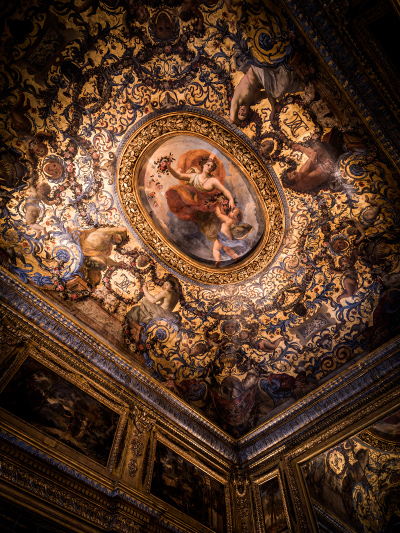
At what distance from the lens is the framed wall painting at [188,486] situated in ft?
22.4

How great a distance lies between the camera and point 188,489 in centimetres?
730

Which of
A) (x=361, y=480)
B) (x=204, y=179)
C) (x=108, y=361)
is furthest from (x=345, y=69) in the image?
(x=361, y=480)

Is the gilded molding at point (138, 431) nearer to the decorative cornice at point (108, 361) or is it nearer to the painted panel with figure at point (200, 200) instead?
the decorative cornice at point (108, 361)

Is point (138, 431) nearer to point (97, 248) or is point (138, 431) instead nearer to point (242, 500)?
point (242, 500)

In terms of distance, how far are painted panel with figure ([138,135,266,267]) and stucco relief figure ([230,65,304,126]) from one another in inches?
41.6

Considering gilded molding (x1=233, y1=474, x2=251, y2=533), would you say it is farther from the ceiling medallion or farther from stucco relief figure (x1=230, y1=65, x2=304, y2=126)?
stucco relief figure (x1=230, y1=65, x2=304, y2=126)

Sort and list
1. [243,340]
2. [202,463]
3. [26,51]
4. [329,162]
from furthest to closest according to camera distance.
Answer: [243,340]
[202,463]
[329,162]
[26,51]

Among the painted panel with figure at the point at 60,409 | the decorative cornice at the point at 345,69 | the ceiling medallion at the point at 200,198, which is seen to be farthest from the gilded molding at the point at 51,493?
the decorative cornice at the point at 345,69

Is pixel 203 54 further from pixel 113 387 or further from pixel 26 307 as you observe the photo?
pixel 113 387

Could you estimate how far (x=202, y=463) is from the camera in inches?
317

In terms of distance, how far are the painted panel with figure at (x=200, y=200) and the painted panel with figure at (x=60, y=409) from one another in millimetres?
4085

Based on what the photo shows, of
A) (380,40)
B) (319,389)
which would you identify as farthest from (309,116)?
(319,389)

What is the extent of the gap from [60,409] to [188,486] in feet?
10.7

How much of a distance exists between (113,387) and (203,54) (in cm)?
691
